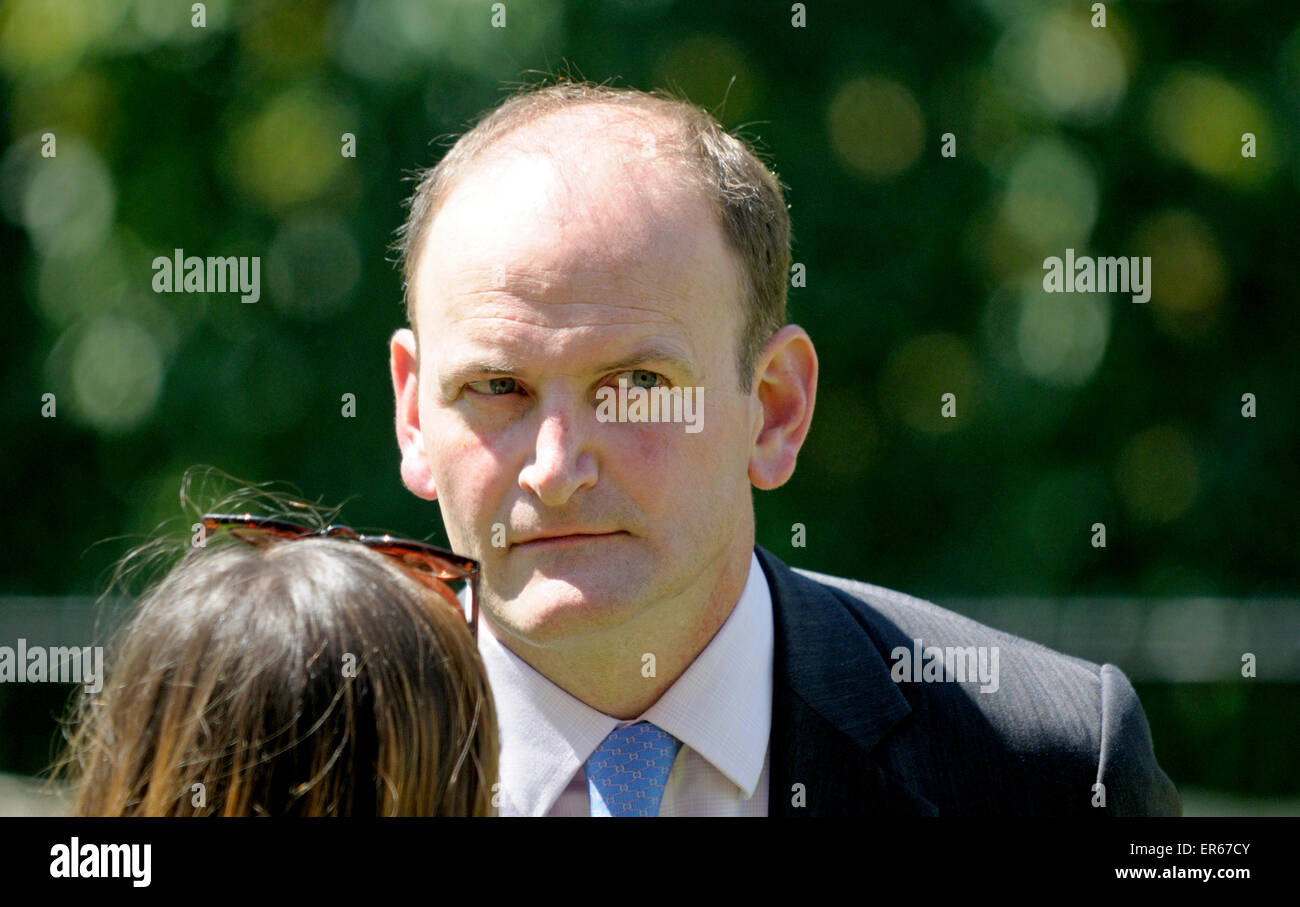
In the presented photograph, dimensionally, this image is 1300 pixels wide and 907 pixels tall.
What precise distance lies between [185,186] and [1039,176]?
341cm

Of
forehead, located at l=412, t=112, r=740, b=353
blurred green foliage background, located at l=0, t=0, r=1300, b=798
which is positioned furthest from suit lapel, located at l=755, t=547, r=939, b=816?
blurred green foliage background, located at l=0, t=0, r=1300, b=798

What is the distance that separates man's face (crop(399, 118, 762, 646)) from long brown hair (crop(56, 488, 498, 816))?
0.37 metres

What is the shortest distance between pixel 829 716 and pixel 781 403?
57 cm

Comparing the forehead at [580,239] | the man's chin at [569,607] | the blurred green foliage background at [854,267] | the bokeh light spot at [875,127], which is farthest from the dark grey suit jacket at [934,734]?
the bokeh light spot at [875,127]

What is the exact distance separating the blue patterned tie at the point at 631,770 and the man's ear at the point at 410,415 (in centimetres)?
55

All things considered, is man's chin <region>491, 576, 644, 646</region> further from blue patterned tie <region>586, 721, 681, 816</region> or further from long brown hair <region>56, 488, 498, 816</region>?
long brown hair <region>56, 488, 498, 816</region>

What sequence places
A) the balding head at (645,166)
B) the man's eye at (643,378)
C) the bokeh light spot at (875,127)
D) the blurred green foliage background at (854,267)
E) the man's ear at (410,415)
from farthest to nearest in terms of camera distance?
the bokeh light spot at (875,127) < the blurred green foliage background at (854,267) < the man's ear at (410,415) < the balding head at (645,166) < the man's eye at (643,378)

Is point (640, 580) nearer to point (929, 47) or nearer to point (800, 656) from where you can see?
point (800, 656)

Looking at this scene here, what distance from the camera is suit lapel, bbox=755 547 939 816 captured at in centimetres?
220

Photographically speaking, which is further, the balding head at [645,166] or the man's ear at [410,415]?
the man's ear at [410,415]

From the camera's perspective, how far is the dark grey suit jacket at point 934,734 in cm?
222

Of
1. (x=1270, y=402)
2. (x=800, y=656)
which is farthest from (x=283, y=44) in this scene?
(x=1270, y=402)

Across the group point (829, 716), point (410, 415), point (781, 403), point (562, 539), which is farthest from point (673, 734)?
point (410, 415)

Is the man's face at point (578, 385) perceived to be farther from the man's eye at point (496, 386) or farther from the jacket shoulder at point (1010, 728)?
the jacket shoulder at point (1010, 728)
